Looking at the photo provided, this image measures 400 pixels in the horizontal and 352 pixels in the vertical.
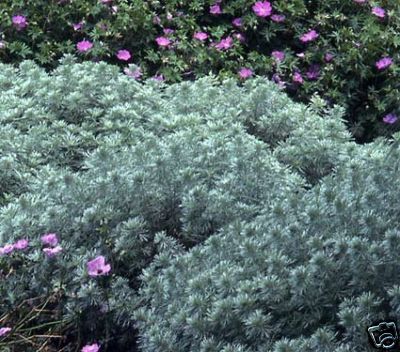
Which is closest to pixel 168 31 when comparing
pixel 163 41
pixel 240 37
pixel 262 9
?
pixel 163 41

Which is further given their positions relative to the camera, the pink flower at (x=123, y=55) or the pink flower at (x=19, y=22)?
the pink flower at (x=19, y=22)

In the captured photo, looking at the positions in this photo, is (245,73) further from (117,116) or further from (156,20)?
(117,116)

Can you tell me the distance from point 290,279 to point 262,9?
8.95ft

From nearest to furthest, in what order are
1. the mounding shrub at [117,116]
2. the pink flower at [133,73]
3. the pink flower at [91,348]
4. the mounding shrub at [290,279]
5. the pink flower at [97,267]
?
1. the mounding shrub at [290,279]
2. the pink flower at [91,348]
3. the pink flower at [97,267]
4. the mounding shrub at [117,116]
5. the pink flower at [133,73]

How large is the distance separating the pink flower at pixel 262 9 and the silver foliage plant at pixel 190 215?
1.12 m

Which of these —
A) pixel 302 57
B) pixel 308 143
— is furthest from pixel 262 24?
pixel 308 143

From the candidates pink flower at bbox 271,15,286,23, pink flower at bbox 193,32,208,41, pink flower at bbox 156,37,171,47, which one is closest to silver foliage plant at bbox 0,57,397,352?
pink flower at bbox 156,37,171,47

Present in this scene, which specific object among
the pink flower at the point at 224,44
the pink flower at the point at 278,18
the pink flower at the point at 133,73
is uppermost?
the pink flower at the point at 133,73

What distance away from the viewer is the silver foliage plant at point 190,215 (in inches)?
91.9

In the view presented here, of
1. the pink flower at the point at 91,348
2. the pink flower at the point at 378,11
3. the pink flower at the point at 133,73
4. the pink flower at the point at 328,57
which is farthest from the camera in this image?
the pink flower at the point at 378,11

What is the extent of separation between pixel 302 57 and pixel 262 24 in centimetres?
31

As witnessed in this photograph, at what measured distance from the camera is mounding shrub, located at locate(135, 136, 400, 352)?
2.28m

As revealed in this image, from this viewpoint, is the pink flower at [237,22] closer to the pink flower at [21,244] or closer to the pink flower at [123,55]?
the pink flower at [123,55]

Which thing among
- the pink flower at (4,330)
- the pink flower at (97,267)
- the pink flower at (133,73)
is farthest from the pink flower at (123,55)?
the pink flower at (4,330)
